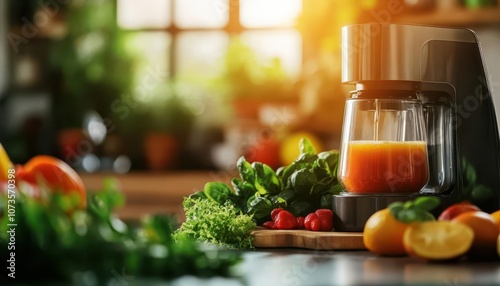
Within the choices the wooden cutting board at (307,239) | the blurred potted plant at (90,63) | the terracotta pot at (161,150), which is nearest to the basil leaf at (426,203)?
the wooden cutting board at (307,239)

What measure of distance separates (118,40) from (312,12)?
1091mm

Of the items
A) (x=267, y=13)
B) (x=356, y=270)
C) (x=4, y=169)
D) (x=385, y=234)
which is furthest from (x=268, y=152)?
(x=356, y=270)

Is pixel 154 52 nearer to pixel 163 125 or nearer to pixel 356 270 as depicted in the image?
pixel 163 125

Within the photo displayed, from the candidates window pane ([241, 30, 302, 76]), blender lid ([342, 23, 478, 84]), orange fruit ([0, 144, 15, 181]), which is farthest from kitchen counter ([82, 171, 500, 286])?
window pane ([241, 30, 302, 76])

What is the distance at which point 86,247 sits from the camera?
960 mm

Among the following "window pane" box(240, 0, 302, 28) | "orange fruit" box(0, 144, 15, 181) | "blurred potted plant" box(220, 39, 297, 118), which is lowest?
"orange fruit" box(0, 144, 15, 181)

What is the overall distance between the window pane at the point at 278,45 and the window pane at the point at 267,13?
5 cm

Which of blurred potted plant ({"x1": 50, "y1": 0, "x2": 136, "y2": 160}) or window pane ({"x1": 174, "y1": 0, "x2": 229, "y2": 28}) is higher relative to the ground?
window pane ({"x1": 174, "y1": 0, "x2": 229, "y2": 28})

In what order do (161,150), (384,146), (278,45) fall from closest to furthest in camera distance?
1. (384,146)
2. (161,150)
3. (278,45)

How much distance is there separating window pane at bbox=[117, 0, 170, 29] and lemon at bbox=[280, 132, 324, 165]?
1127 mm

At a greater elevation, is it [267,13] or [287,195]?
[267,13]

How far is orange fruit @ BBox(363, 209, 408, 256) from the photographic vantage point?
1344 millimetres

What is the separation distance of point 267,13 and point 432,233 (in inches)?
128

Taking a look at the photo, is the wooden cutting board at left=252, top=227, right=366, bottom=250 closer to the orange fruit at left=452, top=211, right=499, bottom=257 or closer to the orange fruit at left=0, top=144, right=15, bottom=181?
the orange fruit at left=452, top=211, right=499, bottom=257
